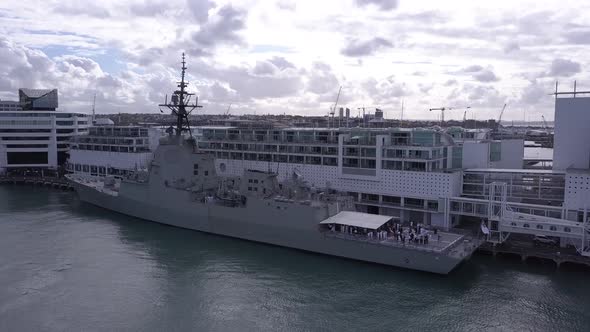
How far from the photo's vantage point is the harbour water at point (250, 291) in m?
16.8

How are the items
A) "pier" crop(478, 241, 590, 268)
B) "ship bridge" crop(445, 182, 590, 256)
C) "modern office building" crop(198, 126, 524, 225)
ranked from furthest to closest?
"modern office building" crop(198, 126, 524, 225) → "ship bridge" crop(445, 182, 590, 256) → "pier" crop(478, 241, 590, 268)

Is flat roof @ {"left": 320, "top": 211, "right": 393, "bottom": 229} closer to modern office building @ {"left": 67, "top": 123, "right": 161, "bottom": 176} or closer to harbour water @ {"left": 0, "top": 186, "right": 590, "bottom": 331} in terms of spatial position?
harbour water @ {"left": 0, "top": 186, "right": 590, "bottom": 331}

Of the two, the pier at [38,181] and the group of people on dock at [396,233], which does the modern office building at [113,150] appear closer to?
the pier at [38,181]

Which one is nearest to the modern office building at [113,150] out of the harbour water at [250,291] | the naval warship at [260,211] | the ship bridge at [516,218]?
the naval warship at [260,211]

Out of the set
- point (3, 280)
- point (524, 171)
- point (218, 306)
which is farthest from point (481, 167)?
point (3, 280)

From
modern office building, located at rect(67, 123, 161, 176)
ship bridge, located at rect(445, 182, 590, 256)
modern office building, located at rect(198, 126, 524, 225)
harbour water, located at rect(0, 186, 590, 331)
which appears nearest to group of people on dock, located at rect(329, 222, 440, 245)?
harbour water, located at rect(0, 186, 590, 331)

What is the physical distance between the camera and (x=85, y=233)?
2748cm

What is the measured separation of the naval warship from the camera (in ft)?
71.1

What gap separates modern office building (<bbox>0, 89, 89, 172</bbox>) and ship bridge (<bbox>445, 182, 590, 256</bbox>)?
40.2 metres

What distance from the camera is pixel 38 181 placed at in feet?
147

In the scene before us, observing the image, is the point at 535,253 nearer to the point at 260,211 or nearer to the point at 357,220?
the point at 357,220

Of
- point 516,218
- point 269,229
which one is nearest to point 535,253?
point 516,218

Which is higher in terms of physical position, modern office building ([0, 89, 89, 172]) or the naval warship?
modern office building ([0, 89, 89, 172])

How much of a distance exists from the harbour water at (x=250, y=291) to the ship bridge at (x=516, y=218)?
5.11ft
